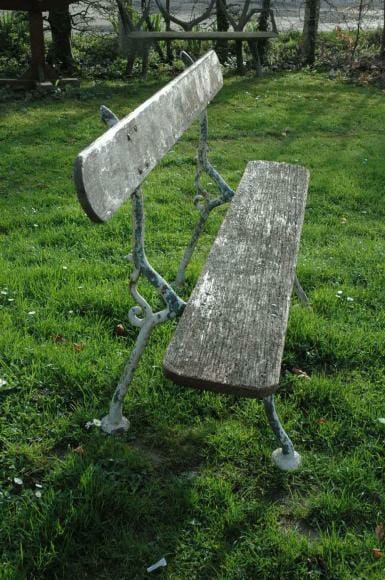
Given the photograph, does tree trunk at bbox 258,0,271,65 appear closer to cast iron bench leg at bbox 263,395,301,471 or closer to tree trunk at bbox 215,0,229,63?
tree trunk at bbox 215,0,229,63

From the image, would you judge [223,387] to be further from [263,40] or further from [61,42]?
[263,40]

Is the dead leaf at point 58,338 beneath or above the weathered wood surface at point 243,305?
beneath

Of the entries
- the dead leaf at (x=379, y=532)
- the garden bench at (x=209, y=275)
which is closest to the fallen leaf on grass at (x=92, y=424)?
Answer: the garden bench at (x=209, y=275)

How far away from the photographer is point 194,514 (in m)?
2.28

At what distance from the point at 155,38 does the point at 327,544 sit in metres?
8.01

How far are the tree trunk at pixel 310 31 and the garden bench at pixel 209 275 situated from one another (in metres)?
7.52

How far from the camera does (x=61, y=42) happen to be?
9461 millimetres

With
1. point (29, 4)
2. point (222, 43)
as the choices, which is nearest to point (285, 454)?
point (29, 4)

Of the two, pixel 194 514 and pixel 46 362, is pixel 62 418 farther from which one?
pixel 194 514

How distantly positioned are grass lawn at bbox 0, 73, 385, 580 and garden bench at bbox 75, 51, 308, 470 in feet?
0.62

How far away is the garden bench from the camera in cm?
204

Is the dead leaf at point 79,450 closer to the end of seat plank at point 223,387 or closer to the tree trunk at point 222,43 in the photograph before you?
the end of seat plank at point 223,387

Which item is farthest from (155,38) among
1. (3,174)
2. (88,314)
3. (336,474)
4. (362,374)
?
(336,474)

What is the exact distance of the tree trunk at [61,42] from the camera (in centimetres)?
934
